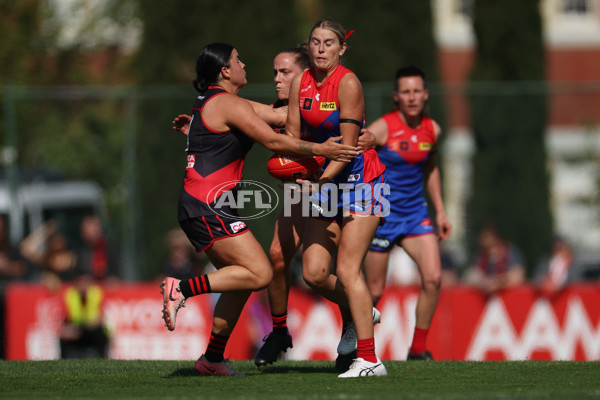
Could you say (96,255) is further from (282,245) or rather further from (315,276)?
(315,276)

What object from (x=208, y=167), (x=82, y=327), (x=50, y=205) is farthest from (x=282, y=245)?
(x=50, y=205)

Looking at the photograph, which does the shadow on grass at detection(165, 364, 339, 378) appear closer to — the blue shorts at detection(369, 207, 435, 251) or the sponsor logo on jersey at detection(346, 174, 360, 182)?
the blue shorts at detection(369, 207, 435, 251)

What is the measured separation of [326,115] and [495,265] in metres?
7.30

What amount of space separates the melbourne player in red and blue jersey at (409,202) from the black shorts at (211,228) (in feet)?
7.03

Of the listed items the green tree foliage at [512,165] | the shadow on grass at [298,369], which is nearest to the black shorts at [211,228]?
the shadow on grass at [298,369]

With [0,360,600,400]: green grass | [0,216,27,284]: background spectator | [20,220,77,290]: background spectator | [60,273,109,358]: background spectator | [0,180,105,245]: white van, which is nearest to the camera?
[0,360,600,400]: green grass

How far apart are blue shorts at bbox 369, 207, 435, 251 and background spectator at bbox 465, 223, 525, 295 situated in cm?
460

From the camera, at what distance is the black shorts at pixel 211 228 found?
717 cm

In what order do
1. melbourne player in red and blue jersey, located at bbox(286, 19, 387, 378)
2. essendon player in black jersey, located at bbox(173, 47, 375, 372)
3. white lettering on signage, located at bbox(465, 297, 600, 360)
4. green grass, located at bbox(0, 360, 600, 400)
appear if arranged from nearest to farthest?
green grass, located at bbox(0, 360, 600, 400), melbourne player in red and blue jersey, located at bbox(286, 19, 387, 378), essendon player in black jersey, located at bbox(173, 47, 375, 372), white lettering on signage, located at bbox(465, 297, 600, 360)

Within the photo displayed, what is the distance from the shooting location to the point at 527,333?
1312cm

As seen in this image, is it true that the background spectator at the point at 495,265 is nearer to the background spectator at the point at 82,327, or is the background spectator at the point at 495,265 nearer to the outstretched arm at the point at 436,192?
the outstretched arm at the point at 436,192

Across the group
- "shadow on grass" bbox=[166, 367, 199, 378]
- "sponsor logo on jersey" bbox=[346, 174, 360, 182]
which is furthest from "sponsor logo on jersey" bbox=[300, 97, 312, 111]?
"shadow on grass" bbox=[166, 367, 199, 378]

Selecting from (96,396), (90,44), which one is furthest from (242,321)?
(90,44)

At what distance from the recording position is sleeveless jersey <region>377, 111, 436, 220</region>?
9.12 metres
